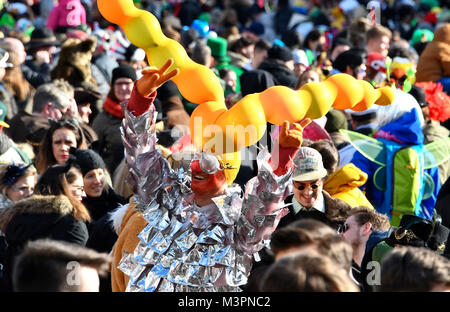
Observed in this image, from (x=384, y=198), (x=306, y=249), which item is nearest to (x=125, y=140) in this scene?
(x=306, y=249)

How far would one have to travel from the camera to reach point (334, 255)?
2.95 metres

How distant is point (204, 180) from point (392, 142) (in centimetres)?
223

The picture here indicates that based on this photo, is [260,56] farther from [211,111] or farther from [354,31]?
[211,111]

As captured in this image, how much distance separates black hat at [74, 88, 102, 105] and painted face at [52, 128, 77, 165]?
1.08 m

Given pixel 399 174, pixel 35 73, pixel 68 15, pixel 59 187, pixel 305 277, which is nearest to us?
pixel 305 277

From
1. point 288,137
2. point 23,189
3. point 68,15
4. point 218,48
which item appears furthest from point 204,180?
point 68,15

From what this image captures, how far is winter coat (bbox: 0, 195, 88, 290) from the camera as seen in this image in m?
4.38

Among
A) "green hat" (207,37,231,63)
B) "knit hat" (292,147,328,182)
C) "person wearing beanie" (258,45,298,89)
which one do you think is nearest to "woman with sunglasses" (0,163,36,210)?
"knit hat" (292,147,328,182)

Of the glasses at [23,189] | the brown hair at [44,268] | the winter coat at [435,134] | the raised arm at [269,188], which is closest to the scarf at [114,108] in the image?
the glasses at [23,189]

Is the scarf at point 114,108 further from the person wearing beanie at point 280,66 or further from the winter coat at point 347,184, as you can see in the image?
the winter coat at point 347,184

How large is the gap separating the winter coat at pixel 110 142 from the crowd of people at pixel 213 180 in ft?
0.05

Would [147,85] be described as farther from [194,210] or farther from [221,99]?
[194,210]

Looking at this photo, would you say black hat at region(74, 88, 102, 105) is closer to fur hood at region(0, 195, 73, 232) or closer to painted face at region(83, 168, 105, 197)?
painted face at region(83, 168, 105, 197)

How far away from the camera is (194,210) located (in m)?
3.62
